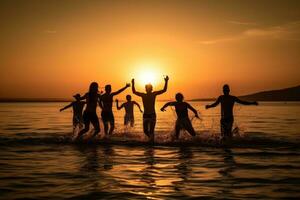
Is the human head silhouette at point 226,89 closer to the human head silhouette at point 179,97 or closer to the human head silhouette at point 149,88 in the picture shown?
the human head silhouette at point 179,97

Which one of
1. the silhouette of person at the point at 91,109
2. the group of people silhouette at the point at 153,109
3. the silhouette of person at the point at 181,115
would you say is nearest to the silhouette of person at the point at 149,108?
the group of people silhouette at the point at 153,109

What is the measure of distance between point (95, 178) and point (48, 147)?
6.37 m

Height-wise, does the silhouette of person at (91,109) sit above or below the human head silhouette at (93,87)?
below

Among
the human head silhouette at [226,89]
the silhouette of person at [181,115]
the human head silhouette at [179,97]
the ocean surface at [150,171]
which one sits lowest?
the ocean surface at [150,171]

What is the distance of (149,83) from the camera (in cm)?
1541

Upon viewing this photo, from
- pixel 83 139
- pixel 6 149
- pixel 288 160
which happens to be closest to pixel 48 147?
pixel 6 149

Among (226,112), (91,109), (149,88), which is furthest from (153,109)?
(226,112)

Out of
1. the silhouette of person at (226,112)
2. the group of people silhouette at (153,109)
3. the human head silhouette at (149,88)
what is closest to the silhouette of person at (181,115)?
the group of people silhouette at (153,109)

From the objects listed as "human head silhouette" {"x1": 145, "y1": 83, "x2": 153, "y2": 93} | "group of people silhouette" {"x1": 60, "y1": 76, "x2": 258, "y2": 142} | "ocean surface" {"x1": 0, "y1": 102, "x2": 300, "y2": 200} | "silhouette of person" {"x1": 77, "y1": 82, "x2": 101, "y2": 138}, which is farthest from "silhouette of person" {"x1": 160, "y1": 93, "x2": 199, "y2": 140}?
"silhouette of person" {"x1": 77, "y1": 82, "x2": 101, "y2": 138}

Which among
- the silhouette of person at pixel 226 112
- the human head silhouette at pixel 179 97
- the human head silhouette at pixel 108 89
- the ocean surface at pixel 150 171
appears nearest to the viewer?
the ocean surface at pixel 150 171

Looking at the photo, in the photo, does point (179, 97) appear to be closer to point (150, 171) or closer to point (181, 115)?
point (181, 115)

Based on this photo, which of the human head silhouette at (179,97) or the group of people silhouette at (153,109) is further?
the human head silhouette at (179,97)

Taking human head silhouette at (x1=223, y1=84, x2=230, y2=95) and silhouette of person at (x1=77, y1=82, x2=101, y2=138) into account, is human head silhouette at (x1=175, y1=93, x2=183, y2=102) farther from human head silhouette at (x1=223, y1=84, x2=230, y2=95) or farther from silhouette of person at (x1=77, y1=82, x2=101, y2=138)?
silhouette of person at (x1=77, y1=82, x2=101, y2=138)

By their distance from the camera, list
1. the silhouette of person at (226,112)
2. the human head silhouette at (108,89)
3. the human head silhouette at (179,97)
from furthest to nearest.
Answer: the human head silhouette at (108,89) < the human head silhouette at (179,97) < the silhouette of person at (226,112)
